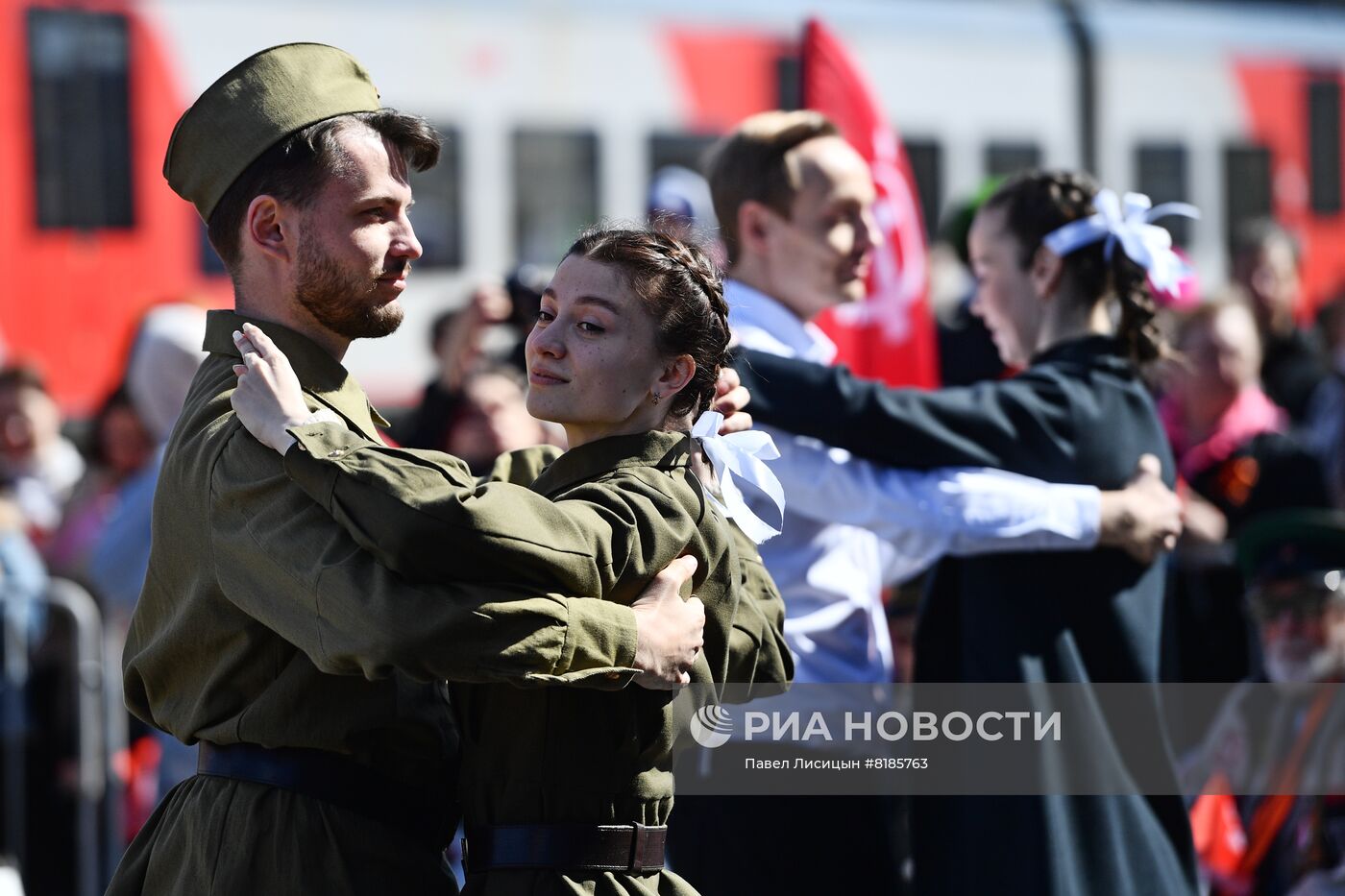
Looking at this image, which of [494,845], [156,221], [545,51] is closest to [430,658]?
[494,845]

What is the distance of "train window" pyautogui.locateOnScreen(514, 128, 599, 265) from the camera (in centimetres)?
1181

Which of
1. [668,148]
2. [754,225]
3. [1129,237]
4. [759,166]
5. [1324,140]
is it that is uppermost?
[1324,140]

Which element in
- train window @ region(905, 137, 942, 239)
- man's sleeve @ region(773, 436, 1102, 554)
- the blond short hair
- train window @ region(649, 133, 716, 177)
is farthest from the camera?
train window @ region(905, 137, 942, 239)

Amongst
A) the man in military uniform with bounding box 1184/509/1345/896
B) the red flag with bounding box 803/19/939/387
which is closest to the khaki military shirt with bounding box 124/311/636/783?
the man in military uniform with bounding box 1184/509/1345/896

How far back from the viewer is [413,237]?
8.71 ft

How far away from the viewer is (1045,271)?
3.59 m

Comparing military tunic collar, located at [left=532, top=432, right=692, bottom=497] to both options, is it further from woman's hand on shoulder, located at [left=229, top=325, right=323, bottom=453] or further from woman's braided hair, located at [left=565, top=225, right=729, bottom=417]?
woman's hand on shoulder, located at [left=229, top=325, right=323, bottom=453]

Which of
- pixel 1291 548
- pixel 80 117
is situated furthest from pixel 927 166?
pixel 1291 548

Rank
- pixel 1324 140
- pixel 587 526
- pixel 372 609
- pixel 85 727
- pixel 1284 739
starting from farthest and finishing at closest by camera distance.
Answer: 1. pixel 1324 140
2. pixel 85 727
3. pixel 1284 739
4. pixel 587 526
5. pixel 372 609

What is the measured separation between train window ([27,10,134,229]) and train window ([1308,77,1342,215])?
31.0 feet

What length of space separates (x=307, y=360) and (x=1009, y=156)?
1152 centimetres

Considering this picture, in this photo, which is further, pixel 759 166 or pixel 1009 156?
pixel 1009 156

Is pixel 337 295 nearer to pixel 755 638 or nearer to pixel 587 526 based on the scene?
pixel 587 526

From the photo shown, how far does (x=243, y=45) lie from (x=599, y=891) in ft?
30.3
